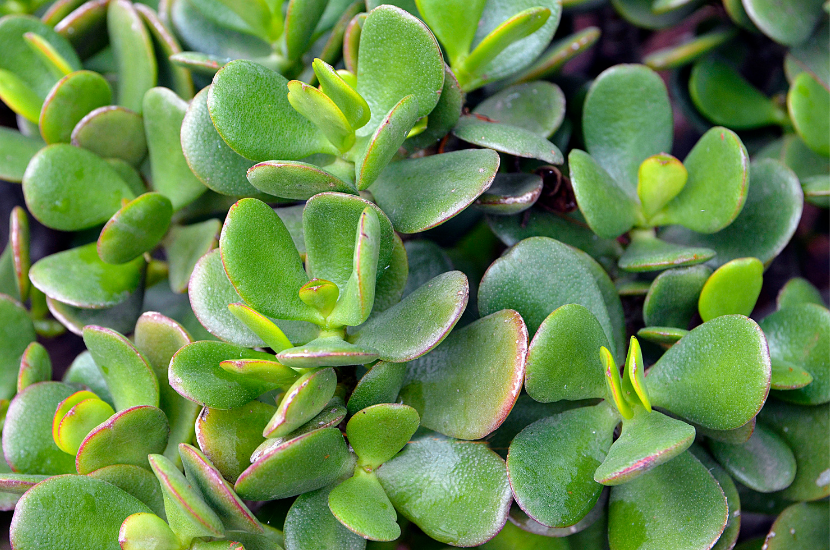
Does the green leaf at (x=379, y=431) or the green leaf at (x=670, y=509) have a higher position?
the green leaf at (x=379, y=431)

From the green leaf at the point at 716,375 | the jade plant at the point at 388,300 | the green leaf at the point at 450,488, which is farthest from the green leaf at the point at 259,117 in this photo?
the green leaf at the point at 716,375

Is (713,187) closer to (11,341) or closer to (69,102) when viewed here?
(69,102)

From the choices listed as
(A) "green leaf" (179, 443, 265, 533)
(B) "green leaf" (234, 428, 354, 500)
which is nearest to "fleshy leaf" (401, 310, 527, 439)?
(B) "green leaf" (234, 428, 354, 500)

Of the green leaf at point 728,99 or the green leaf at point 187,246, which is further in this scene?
the green leaf at point 728,99

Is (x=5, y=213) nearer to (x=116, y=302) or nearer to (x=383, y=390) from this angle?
(x=116, y=302)

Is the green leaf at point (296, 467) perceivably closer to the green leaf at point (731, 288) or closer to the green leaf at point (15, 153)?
the green leaf at point (731, 288)

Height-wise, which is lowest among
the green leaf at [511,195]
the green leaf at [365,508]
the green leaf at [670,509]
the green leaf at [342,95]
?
the green leaf at [670,509]

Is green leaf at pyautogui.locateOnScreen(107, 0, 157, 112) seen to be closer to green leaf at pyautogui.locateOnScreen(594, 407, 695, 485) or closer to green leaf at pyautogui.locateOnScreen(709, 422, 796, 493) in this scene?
green leaf at pyautogui.locateOnScreen(594, 407, 695, 485)

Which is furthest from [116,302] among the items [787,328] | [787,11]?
[787,11]
